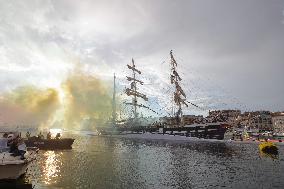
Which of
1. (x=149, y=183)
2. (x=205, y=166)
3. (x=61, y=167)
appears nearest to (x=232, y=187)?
(x=149, y=183)

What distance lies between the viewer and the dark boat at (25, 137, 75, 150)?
5834 cm

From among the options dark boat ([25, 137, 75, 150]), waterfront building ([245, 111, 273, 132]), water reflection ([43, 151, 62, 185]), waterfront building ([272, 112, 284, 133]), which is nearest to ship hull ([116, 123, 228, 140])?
dark boat ([25, 137, 75, 150])

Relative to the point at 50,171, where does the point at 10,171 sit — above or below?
above

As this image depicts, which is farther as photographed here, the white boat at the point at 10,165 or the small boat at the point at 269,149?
the small boat at the point at 269,149

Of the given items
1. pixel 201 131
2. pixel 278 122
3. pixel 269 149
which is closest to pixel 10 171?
pixel 269 149

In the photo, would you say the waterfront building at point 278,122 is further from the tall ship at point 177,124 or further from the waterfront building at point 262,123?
the tall ship at point 177,124

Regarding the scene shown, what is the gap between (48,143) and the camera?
5828 centimetres

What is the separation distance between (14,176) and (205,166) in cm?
2365

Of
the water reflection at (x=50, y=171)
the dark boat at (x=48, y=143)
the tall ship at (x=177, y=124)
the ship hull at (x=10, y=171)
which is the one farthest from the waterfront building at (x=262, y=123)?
the ship hull at (x=10, y=171)

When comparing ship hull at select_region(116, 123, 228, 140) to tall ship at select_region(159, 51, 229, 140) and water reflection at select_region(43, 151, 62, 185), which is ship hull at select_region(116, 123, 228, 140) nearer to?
tall ship at select_region(159, 51, 229, 140)

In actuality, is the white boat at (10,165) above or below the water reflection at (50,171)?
above

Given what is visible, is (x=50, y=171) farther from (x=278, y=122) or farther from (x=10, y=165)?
(x=278, y=122)

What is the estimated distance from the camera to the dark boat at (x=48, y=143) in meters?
58.3

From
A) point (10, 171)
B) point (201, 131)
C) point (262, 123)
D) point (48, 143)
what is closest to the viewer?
point (10, 171)
